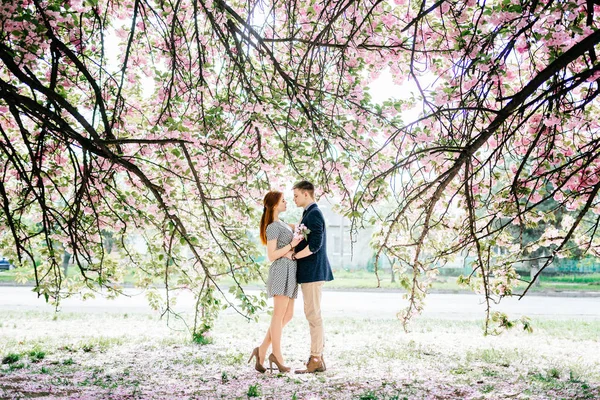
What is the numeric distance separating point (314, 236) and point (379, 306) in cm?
841

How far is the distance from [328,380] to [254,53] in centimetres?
316

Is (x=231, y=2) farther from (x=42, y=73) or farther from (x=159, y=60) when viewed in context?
(x=42, y=73)

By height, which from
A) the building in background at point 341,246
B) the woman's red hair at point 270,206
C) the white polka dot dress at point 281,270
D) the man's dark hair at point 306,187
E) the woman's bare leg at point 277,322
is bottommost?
the woman's bare leg at point 277,322

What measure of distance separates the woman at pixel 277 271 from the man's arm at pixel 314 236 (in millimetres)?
129

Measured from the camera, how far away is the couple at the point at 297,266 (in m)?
4.77

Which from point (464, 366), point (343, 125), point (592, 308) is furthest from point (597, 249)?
point (592, 308)

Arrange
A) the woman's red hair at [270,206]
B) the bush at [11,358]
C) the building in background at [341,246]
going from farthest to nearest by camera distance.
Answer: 1. the building in background at [341,246]
2. the bush at [11,358]
3. the woman's red hair at [270,206]

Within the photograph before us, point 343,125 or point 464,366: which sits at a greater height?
point 343,125

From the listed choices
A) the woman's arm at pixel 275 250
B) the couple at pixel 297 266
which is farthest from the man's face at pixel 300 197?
the woman's arm at pixel 275 250

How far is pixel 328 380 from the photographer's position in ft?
15.3

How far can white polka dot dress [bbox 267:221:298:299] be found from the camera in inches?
190

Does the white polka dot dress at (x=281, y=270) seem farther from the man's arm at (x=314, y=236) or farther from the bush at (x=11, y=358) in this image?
the bush at (x=11, y=358)

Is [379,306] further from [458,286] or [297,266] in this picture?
[297,266]

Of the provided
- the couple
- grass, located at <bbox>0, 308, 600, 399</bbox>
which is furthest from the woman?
grass, located at <bbox>0, 308, 600, 399</bbox>
